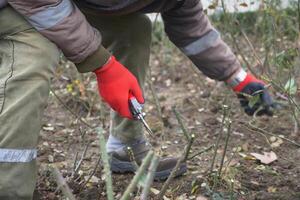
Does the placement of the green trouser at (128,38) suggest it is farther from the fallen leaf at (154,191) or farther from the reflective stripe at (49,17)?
the reflective stripe at (49,17)

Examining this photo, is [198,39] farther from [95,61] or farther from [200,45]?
[95,61]

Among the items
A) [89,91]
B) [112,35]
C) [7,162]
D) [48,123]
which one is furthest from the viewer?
[89,91]

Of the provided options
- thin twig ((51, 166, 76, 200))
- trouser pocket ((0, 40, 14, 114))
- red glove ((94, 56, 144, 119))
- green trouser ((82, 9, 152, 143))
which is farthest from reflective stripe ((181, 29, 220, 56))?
thin twig ((51, 166, 76, 200))

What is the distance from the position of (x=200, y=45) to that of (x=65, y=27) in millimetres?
738

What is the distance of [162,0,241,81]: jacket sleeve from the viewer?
2391 millimetres

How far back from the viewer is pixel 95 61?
77.2 inches

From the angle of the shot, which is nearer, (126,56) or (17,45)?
(17,45)

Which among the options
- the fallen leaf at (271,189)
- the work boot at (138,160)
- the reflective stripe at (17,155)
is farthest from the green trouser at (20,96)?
the fallen leaf at (271,189)

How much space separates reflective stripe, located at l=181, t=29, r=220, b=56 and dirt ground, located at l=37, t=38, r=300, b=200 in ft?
1.32

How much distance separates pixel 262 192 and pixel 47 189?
828mm

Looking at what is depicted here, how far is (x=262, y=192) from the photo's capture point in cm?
225

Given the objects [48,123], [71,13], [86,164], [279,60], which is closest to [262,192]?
[279,60]

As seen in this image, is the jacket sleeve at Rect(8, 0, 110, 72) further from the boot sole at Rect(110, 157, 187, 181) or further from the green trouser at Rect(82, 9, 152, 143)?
the boot sole at Rect(110, 157, 187, 181)

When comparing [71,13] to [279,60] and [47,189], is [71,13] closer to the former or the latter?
[47,189]
